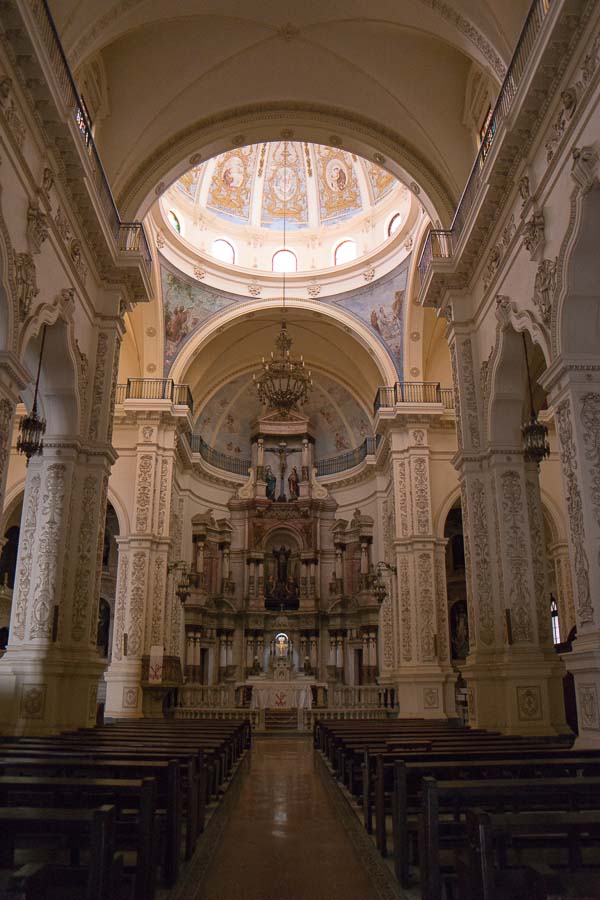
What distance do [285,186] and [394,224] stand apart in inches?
185

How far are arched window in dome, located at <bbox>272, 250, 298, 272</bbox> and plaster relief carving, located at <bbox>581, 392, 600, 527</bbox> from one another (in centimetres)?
1768

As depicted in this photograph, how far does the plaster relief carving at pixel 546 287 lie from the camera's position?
916 cm

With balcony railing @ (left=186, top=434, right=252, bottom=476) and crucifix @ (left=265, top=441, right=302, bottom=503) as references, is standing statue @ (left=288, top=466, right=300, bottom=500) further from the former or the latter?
balcony railing @ (left=186, top=434, right=252, bottom=476)

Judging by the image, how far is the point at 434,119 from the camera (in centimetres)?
1399

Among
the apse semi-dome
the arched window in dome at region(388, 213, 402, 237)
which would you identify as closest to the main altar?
the apse semi-dome

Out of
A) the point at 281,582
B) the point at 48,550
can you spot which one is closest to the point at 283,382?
the point at 48,550

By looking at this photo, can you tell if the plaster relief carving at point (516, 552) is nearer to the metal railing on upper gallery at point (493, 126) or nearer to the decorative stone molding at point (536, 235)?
the decorative stone molding at point (536, 235)

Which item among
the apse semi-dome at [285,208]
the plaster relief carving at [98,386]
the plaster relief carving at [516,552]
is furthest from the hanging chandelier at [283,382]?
the apse semi-dome at [285,208]

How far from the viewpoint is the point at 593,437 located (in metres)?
8.44

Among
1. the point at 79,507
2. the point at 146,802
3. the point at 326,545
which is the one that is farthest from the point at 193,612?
the point at 146,802

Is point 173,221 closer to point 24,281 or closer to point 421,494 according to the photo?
point 421,494

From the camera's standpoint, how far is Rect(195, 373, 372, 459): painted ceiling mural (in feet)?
92.6

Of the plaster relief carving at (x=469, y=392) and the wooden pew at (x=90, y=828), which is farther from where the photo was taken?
the plaster relief carving at (x=469, y=392)

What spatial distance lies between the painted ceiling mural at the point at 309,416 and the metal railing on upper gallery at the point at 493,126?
13.0 meters
